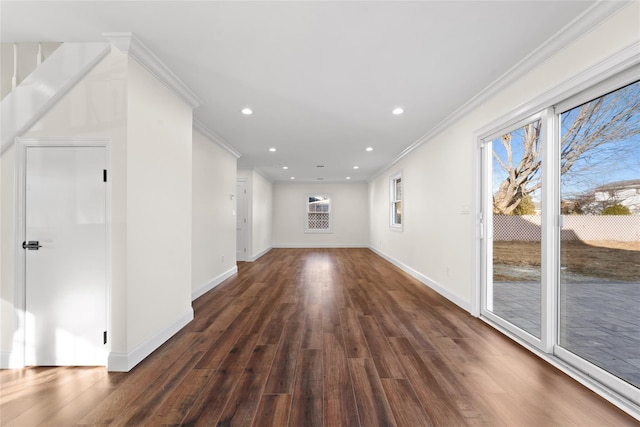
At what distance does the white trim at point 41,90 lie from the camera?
2.02 metres

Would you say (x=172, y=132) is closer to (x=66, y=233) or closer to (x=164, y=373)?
(x=66, y=233)

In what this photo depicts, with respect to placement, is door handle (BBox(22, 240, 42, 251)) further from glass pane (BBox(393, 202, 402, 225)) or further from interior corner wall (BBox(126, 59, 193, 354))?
glass pane (BBox(393, 202, 402, 225))

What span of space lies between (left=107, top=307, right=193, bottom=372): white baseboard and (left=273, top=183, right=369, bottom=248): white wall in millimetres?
7157

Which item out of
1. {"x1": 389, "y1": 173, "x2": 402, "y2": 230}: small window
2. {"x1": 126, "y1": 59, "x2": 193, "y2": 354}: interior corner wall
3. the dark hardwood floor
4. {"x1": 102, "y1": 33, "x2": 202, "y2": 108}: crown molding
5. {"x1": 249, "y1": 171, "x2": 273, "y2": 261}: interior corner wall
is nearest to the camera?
the dark hardwood floor

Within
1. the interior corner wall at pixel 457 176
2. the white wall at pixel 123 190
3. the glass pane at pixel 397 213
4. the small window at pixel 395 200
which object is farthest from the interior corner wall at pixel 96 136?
the glass pane at pixel 397 213

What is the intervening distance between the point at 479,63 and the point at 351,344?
280cm

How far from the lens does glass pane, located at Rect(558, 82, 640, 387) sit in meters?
1.68

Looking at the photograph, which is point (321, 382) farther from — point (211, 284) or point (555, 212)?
point (211, 284)

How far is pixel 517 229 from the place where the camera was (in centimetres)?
256

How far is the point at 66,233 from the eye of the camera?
205 cm

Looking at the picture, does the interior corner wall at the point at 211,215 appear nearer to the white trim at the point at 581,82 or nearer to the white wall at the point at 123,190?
the white wall at the point at 123,190

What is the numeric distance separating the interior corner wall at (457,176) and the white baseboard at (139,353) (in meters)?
3.38

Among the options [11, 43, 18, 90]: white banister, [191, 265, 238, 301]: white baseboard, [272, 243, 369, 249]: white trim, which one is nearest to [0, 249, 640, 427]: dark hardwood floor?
[191, 265, 238, 301]: white baseboard

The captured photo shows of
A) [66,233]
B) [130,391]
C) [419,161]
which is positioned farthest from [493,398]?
[419,161]
